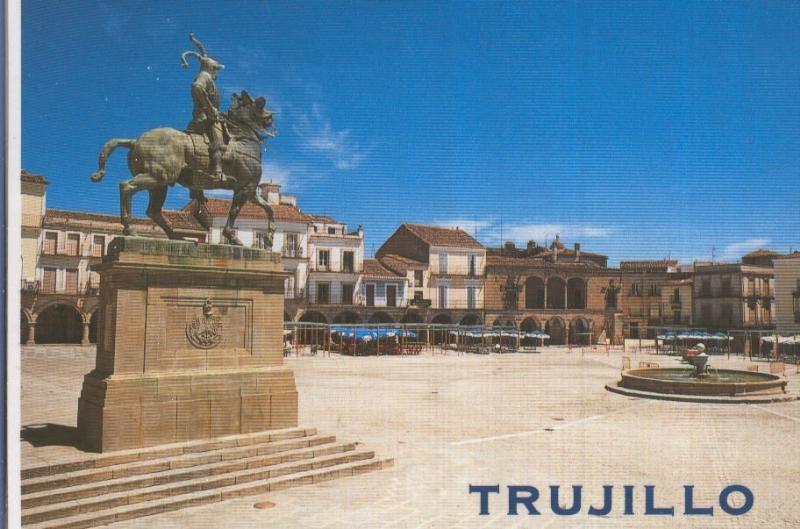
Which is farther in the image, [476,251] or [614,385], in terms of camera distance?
[476,251]

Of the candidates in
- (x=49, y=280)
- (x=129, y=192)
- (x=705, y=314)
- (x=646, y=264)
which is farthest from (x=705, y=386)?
(x=646, y=264)

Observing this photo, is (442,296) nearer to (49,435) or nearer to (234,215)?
(234,215)

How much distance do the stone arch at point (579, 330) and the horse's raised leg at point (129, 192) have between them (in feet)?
123

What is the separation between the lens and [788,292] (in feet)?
117

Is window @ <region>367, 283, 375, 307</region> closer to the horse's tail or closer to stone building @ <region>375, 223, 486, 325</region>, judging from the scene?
stone building @ <region>375, 223, 486, 325</region>

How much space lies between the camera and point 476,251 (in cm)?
3959

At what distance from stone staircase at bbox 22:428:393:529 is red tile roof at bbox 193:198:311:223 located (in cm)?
2432

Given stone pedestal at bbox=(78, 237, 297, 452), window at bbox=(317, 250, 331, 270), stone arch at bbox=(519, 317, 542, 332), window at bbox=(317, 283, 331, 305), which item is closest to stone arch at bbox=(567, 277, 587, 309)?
stone arch at bbox=(519, 317, 542, 332)

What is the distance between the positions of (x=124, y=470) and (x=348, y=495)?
204cm

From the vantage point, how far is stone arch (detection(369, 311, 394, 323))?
35594mm

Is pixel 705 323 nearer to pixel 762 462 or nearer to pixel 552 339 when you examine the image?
pixel 552 339

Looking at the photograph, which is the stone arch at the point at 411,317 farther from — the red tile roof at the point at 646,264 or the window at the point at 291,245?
the red tile roof at the point at 646,264

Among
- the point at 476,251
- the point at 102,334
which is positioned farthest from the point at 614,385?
the point at 476,251

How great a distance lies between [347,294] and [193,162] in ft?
92.3
